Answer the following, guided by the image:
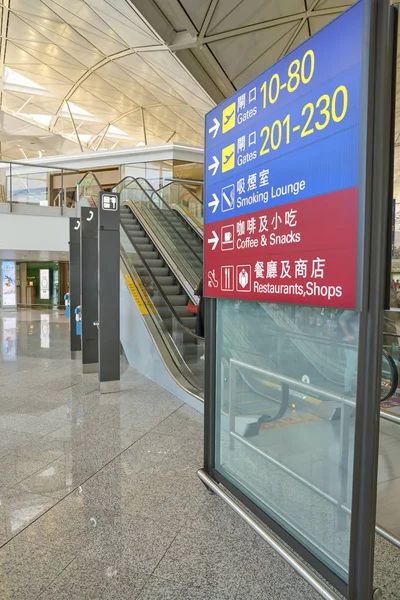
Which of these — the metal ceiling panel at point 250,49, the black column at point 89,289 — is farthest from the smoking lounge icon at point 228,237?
the metal ceiling panel at point 250,49

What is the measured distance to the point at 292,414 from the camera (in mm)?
2568

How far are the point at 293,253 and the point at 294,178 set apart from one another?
40 centimetres

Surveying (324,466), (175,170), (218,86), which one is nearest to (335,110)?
(324,466)

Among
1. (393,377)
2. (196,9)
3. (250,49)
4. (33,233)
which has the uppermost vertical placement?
(250,49)

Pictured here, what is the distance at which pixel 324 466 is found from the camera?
2342 mm

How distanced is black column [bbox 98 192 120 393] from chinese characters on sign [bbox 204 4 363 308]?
3572 mm

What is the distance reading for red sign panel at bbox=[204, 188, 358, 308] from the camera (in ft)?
6.51

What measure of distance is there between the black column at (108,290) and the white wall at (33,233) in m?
8.04

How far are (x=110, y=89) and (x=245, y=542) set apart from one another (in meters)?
27.5

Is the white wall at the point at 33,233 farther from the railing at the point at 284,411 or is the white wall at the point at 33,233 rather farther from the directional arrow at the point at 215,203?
the railing at the point at 284,411

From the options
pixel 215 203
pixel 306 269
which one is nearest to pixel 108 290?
pixel 215 203

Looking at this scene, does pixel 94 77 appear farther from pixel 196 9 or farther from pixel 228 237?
pixel 228 237

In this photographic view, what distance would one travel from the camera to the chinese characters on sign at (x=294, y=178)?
1.97 metres

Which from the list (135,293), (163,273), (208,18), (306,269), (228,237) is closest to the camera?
(306,269)
